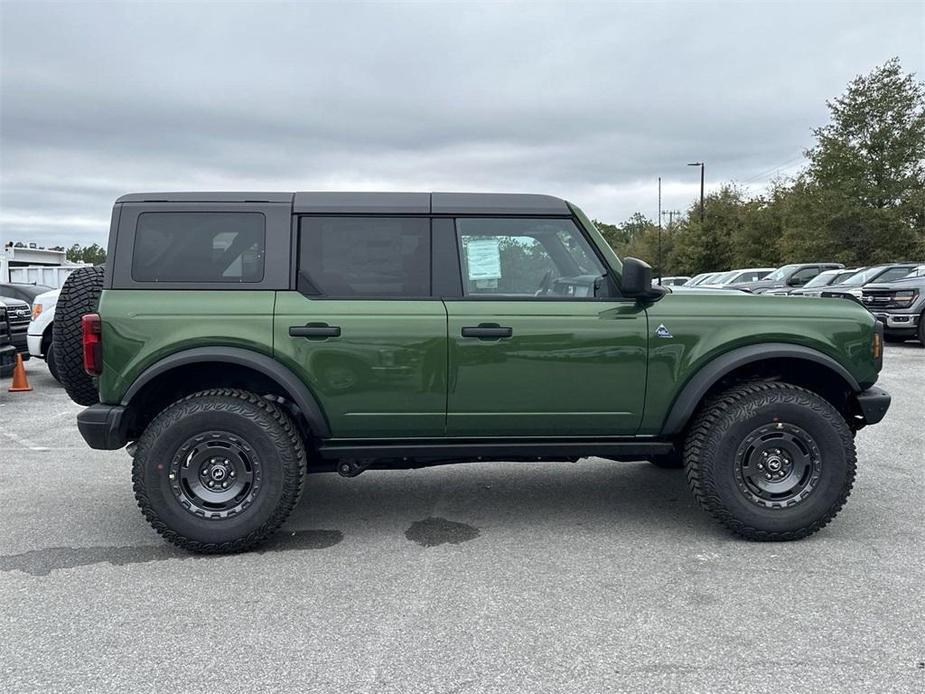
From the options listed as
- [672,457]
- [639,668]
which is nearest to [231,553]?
[639,668]

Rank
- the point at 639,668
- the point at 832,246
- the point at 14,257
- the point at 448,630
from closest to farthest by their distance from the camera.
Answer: the point at 639,668 < the point at 448,630 < the point at 14,257 < the point at 832,246

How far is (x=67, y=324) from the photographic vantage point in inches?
167

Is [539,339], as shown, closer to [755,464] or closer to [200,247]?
[755,464]

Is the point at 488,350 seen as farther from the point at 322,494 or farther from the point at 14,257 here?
the point at 14,257

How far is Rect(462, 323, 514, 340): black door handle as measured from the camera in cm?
395

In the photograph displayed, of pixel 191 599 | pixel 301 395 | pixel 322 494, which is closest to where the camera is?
pixel 191 599

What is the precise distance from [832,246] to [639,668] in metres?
33.7

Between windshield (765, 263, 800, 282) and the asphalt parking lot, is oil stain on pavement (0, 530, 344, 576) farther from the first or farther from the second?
windshield (765, 263, 800, 282)

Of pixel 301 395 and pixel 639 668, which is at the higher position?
pixel 301 395

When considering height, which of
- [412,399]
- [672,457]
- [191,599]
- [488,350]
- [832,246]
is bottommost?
[191,599]

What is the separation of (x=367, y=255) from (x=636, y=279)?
4.80 ft

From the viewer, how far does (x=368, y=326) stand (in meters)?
3.92

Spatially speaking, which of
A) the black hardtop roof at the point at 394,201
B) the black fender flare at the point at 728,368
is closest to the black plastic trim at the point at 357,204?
the black hardtop roof at the point at 394,201

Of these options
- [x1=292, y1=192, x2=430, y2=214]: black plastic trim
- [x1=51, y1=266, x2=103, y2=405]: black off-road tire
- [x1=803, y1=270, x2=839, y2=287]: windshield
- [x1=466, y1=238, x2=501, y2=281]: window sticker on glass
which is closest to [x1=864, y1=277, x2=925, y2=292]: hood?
[x1=803, y1=270, x2=839, y2=287]: windshield
